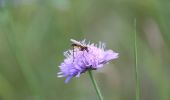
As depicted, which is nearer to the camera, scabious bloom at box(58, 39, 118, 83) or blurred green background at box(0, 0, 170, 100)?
scabious bloom at box(58, 39, 118, 83)

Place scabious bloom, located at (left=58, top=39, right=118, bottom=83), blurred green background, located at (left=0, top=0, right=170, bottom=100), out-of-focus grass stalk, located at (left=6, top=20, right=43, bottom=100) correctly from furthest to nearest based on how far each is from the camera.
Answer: blurred green background, located at (left=0, top=0, right=170, bottom=100) → out-of-focus grass stalk, located at (left=6, top=20, right=43, bottom=100) → scabious bloom, located at (left=58, top=39, right=118, bottom=83)

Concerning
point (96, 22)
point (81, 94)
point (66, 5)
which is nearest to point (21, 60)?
point (66, 5)

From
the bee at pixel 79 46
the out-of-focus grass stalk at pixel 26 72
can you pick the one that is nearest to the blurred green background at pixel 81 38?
the out-of-focus grass stalk at pixel 26 72

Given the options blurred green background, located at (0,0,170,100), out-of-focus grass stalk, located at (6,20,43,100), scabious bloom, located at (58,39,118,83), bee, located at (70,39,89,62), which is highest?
blurred green background, located at (0,0,170,100)

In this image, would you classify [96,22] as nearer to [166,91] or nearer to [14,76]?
[14,76]

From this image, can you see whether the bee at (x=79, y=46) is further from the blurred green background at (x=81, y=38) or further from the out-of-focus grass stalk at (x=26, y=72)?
the blurred green background at (x=81, y=38)

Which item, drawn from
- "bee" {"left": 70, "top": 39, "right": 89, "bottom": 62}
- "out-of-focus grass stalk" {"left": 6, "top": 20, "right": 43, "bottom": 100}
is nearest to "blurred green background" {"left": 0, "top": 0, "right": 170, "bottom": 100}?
"out-of-focus grass stalk" {"left": 6, "top": 20, "right": 43, "bottom": 100}

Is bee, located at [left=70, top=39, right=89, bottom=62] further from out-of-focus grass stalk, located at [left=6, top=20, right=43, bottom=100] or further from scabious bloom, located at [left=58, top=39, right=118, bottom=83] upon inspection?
out-of-focus grass stalk, located at [left=6, top=20, right=43, bottom=100]
